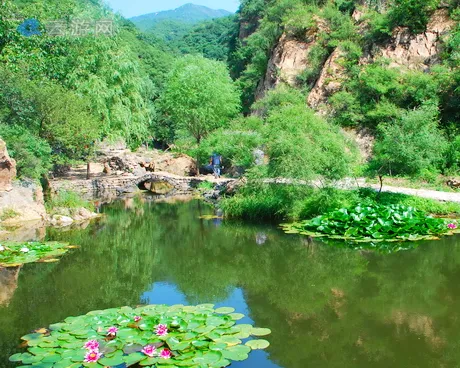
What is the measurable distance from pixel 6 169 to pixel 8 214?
4.64 ft

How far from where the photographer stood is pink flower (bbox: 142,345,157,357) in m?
6.36

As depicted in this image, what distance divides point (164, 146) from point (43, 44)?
69.4 ft

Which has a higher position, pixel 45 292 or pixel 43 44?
pixel 43 44

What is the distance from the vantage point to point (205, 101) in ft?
95.3

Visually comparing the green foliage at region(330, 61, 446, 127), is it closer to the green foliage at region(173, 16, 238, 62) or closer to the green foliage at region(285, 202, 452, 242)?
the green foliage at region(285, 202, 452, 242)

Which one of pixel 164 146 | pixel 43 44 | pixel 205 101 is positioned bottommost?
pixel 164 146

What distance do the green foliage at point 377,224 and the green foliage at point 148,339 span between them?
19.5ft

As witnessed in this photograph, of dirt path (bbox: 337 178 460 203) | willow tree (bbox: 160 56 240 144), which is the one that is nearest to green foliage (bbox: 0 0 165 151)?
willow tree (bbox: 160 56 240 144)

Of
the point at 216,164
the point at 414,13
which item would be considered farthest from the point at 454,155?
the point at 216,164

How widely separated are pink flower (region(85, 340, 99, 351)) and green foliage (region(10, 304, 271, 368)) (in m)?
0.02

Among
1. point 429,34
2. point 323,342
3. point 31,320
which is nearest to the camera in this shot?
point 323,342

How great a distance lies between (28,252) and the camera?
11.8 m

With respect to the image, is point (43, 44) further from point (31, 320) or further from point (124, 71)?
point (31, 320)

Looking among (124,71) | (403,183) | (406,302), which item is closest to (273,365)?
(406,302)
